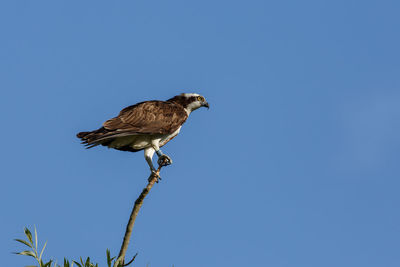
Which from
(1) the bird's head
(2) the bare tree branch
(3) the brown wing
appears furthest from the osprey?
(2) the bare tree branch

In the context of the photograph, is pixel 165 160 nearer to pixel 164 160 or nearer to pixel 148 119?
pixel 164 160

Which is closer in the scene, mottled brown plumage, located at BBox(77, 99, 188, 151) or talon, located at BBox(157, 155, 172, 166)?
mottled brown plumage, located at BBox(77, 99, 188, 151)

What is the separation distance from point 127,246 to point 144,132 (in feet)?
17.3

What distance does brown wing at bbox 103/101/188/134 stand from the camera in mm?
11226

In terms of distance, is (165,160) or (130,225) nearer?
(130,225)

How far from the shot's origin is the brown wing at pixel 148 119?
36.8 feet

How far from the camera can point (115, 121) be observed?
11258 mm

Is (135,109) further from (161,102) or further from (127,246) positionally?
(127,246)

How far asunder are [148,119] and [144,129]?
0.35 meters

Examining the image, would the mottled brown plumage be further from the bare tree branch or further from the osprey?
the bare tree branch

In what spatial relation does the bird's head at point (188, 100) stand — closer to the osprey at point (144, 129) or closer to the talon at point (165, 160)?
the osprey at point (144, 129)

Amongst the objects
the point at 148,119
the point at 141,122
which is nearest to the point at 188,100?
the point at 148,119

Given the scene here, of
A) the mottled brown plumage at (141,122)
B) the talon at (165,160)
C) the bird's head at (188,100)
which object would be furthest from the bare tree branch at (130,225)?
the bird's head at (188,100)

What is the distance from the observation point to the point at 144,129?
37.9ft
